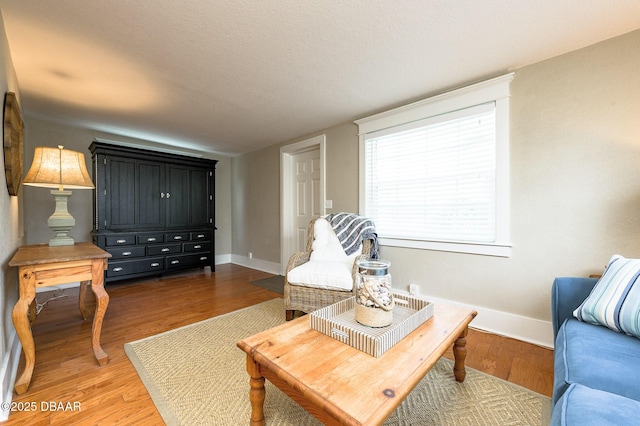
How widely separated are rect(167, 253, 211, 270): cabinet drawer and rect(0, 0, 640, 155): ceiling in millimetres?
2144

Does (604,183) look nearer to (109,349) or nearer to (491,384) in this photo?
(491,384)

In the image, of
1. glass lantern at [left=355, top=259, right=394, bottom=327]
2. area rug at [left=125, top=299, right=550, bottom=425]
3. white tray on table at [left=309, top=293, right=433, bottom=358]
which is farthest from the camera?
area rug at [left=125, top=299, right=550, bottom=425]

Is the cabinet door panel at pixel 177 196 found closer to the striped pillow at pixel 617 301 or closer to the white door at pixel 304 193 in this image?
the white door at pixel 304 193

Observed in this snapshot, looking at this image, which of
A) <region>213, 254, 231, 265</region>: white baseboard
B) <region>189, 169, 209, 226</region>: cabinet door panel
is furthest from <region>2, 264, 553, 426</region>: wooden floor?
<region>213, 254, 231, 265</region>: white baseboard

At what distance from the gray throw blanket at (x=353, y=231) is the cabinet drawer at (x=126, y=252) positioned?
109 inches

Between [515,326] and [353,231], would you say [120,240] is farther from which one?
[515,326]

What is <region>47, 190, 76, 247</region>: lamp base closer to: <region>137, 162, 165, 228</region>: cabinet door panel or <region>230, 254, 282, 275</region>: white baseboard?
<region>137, 162, 165, 228</region>: cabinet door panel

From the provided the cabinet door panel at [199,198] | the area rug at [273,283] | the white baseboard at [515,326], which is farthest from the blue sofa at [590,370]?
the cabinet door panel at [199,198]

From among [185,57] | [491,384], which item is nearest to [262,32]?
[185,57]

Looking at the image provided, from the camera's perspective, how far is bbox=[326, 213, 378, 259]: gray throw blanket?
8.80 ft

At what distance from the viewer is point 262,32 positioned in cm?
169

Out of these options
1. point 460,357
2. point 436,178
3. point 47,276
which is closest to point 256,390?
point 460,357

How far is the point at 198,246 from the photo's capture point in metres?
4.30

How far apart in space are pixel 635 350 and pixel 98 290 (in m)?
2.83
